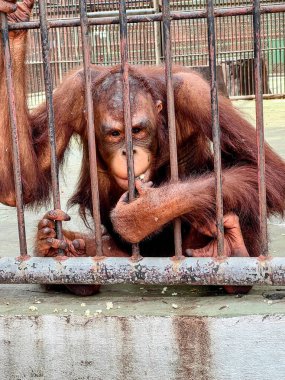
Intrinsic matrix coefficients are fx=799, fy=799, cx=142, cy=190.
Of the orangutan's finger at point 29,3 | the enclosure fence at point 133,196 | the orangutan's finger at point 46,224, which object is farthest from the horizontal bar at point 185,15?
the orangutan's finger at point 46,224

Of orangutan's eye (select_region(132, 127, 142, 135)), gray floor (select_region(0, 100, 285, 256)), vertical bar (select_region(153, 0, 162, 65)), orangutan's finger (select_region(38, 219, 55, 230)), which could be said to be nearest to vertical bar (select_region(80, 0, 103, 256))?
orangutan's finger (select_region(38, 219, 55, 230))

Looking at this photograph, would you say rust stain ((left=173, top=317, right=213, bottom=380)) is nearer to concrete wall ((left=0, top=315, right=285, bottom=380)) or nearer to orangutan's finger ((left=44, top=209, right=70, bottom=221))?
concrete wall ((left=0, top=315, right=285, bottom=380))

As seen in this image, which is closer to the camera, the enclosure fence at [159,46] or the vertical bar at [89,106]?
the vertical bar at [89,106]

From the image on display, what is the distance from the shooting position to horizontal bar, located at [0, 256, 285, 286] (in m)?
Result: 2.09

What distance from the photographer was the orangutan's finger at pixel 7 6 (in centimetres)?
217

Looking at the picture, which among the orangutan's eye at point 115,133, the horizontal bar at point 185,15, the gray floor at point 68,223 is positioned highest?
the horizontal bar at point 185,15

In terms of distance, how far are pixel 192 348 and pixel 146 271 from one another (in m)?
0.24

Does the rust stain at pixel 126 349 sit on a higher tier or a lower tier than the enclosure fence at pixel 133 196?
lower

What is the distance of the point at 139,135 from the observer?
259 centimetres

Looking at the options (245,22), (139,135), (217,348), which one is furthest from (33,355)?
(245,22)

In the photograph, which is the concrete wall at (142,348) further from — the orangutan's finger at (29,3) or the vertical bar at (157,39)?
the vertical bar at (157,39)

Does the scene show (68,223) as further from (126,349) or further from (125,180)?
(126,349)

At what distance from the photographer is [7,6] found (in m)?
2.18

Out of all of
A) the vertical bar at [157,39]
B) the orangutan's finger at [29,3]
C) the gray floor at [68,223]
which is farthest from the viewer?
the vertical bar at [157,39]
